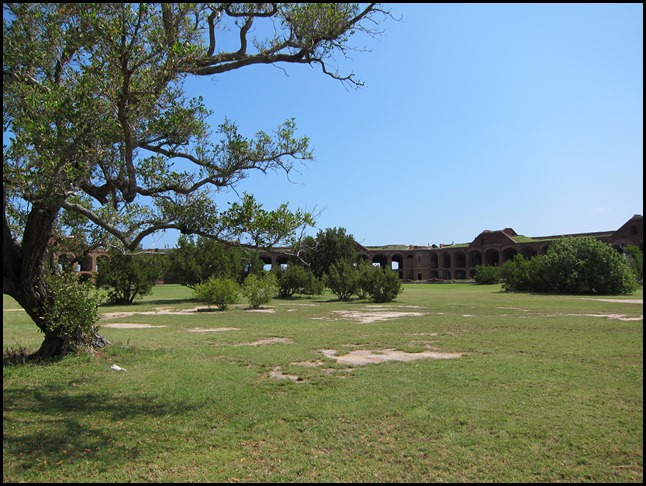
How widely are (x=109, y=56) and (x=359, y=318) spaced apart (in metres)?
11.9

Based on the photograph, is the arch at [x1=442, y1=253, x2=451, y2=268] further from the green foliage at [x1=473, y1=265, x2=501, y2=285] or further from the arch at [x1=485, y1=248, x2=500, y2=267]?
the green foliage at [x1=473, y1=265, x2=501, y2=285]

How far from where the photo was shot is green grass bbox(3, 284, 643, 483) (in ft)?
→ 12.5

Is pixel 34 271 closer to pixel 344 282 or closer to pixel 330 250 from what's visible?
pixel 344 282

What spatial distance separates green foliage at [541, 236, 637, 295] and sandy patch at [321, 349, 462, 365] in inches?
977

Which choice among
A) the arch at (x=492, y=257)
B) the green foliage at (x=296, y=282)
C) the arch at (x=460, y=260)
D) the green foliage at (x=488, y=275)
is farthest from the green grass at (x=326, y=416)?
the arch at (x=460, y=260)

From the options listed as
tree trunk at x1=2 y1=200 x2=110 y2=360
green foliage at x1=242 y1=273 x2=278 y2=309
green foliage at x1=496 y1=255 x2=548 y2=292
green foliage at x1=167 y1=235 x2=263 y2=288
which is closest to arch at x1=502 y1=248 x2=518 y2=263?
green foliage at x1=496 y1=255 x2=548 y2=292

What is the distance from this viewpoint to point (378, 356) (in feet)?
28.1

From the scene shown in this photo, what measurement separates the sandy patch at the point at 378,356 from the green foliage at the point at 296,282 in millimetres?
20287

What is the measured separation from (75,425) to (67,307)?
3435mm

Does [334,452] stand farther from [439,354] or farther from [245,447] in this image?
[439,354]

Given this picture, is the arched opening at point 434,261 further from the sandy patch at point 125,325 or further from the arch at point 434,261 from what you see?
the sandy patch at point 125,325

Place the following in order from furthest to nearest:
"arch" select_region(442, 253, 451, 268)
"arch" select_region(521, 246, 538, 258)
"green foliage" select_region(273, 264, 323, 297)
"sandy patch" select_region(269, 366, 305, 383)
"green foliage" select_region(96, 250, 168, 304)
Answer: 1. "arch" select_region(442, 253, 451, 268)
2. "arch" select_region(521, 246, 538, 258)
3. "green foliage" select_region(273, 264, 323, 297)
4. "green foliage" select_region(96, 250, 168, 304)
5. "sandy patch" select_region(269, 366, 305, 383)

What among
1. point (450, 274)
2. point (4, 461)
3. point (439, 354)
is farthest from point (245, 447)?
point (450, 274)

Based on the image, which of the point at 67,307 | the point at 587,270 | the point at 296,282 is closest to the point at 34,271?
the point at 67,307
